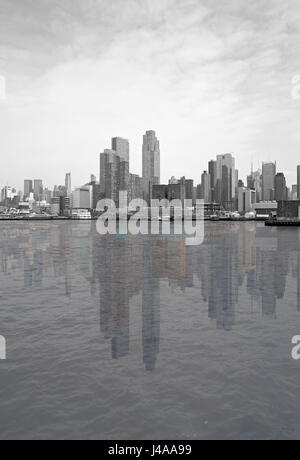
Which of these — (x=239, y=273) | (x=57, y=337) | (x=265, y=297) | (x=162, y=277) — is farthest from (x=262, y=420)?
(x=239, y=273)

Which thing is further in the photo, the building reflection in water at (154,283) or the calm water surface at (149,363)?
the building reflection in water at (154,283)

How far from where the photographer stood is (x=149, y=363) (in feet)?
50.5

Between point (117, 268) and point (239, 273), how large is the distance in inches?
625

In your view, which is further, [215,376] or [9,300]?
[9,300]

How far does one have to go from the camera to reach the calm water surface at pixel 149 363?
36.3 feet

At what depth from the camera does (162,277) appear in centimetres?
3934

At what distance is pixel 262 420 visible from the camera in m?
11.2

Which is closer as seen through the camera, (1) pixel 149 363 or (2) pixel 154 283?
(1) pixel 149 363

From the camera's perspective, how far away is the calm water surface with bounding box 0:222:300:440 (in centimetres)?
1105

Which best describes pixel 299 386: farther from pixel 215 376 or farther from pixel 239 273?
pixel 239 273

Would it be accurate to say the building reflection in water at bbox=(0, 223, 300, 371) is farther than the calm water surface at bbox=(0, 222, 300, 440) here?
Yes

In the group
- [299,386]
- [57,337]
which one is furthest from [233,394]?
[57,337]

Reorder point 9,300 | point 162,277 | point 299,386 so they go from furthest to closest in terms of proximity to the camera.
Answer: point 162,277, point 9,300, point 299,386
